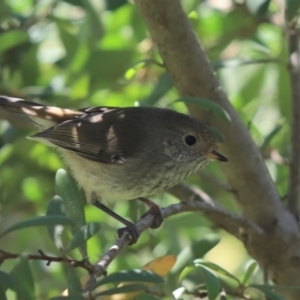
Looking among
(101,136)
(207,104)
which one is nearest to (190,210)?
(207,104)

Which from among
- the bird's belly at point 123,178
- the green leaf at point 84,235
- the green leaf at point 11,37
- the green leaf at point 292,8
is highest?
the green leaf at point 292,8

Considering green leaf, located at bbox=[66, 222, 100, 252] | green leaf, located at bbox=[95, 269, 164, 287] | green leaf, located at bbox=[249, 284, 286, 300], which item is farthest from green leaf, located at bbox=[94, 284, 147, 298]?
green leaf, located at bbox=[249, 284, 286, 300]

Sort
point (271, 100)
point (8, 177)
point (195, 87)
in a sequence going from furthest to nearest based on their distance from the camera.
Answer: point (271, 100)
point (8, 177)
point (195, 87)

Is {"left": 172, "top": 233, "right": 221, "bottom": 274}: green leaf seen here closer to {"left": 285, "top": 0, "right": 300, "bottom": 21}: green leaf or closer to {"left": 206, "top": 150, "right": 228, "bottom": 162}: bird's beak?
{"left": 206, "top": 150, "right": 228, "bottom": 162}: bird's beak

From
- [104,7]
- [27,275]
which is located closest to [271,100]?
[104,7]

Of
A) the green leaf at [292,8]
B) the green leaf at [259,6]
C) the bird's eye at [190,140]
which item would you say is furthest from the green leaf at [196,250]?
the green leaf at [259,6]

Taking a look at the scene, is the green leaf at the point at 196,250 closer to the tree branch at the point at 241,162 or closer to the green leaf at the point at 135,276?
the tree branch at the point at 241,162

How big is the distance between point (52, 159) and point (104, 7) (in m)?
0.84

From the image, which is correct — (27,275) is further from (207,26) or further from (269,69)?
(269,69)

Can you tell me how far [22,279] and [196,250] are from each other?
3.59ft

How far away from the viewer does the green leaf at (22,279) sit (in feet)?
5.75

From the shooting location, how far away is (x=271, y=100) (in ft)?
13.4

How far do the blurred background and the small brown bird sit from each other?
117mm

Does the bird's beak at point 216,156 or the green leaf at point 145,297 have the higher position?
the green leaf at point 145,297
